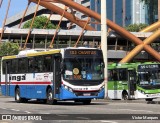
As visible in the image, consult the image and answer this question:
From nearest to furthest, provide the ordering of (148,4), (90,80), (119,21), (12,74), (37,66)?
(90,80)
(37,66)
(12,74)
(148,4)
(119,21)

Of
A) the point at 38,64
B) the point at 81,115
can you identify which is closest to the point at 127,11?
the point at 38,64

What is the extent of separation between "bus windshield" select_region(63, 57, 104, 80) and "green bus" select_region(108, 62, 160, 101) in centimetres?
790

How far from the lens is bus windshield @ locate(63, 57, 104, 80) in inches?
1152

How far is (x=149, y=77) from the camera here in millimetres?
37344

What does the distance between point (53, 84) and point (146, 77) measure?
9.57 metres

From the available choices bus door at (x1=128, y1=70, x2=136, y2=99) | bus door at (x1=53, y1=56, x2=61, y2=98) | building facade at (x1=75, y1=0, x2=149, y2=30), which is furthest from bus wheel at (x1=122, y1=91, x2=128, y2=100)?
building facade at (x1=75, y1=0, x2=149, y2=30)

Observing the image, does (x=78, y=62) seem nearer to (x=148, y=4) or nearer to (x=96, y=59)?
(x=96, y=59)

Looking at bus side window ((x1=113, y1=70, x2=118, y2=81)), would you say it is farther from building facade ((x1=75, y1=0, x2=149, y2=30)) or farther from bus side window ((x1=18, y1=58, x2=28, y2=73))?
building facade ((x1=75, y1=0, x2=149, y2=30))

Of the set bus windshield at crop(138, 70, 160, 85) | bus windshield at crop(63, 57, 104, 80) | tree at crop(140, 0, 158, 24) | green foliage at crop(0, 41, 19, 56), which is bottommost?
bus windshield at crop(138, 70, 160, 85)

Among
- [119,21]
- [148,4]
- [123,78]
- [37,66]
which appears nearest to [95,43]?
[148,4]

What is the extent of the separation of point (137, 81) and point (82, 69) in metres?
8.88

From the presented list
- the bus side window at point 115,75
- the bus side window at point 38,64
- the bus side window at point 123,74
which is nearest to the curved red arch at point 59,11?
the bus side window at point 115,75

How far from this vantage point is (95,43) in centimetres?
10319

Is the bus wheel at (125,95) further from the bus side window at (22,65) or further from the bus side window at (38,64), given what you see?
the bus side window at (38,64)
